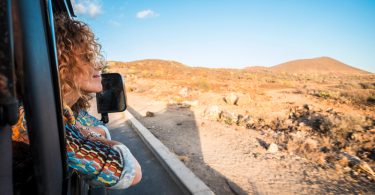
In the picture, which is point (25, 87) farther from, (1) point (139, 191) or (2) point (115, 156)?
(1) point (139, 191)

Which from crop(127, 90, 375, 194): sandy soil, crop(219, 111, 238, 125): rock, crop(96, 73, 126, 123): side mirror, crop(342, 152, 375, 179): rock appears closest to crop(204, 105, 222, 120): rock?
crop(219, 111, 238, 125): rock

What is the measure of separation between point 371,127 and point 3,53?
8.92m

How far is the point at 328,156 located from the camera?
196 inches

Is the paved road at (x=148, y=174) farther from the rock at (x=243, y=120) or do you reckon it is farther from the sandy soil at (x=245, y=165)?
the rock at (x=243, y=120)

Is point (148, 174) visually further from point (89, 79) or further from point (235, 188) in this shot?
point (89, 79)

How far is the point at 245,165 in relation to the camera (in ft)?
15.3

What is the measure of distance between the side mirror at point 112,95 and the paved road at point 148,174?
4.77ft

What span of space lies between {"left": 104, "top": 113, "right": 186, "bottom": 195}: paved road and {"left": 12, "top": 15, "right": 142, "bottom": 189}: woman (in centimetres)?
220

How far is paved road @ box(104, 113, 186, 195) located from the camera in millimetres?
3348

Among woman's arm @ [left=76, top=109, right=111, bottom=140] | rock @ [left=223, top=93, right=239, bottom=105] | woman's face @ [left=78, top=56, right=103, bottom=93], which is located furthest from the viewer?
rock @ [left=223, top=93, right=239, bottom=105]

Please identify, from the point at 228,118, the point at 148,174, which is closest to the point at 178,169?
the point at 148,174

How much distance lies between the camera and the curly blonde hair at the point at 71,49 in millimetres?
1290

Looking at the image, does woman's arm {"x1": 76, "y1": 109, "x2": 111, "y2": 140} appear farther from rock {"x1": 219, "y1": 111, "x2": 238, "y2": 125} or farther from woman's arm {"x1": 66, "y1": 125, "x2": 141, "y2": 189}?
rock {"x1": 219, "y1": 111, "x2": 238, "y2": 125}

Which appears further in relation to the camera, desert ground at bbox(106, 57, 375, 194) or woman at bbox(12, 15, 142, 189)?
desert ground at bbox(106, 57, 375, 194)
